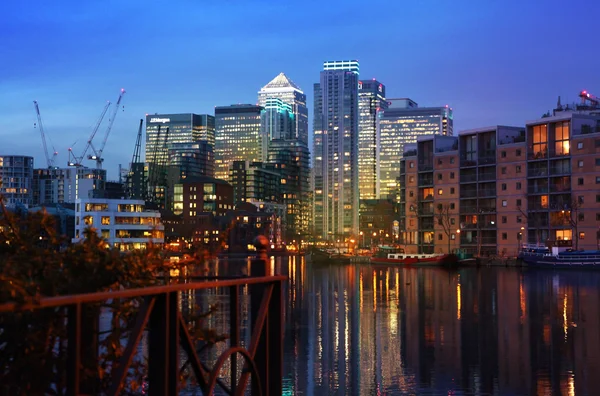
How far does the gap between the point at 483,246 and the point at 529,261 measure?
61.8 feet

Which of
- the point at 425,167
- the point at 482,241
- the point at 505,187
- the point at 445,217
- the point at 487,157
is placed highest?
the point at 487,157

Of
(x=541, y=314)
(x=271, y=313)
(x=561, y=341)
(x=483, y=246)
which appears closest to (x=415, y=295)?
(x=541, y=314)

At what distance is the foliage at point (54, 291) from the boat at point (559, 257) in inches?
3680

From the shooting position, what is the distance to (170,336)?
7.12 m

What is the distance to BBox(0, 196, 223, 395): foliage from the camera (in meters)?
6.92

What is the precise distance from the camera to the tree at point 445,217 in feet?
411

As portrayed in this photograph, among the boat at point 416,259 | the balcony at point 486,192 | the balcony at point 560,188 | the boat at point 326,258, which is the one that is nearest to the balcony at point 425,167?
the balcony at point 486,192

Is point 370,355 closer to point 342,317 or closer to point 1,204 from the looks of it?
point 342,317

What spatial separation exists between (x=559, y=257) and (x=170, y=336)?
97911 mm

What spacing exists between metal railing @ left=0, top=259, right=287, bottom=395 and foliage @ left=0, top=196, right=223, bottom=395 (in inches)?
6.8

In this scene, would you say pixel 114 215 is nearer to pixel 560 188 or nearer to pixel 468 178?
pixel 468 178

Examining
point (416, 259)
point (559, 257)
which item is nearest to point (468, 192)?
point (416, 259)

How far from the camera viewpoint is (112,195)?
6924 inches

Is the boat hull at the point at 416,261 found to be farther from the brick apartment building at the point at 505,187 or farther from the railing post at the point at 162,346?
the railing post at the point at 162,346
